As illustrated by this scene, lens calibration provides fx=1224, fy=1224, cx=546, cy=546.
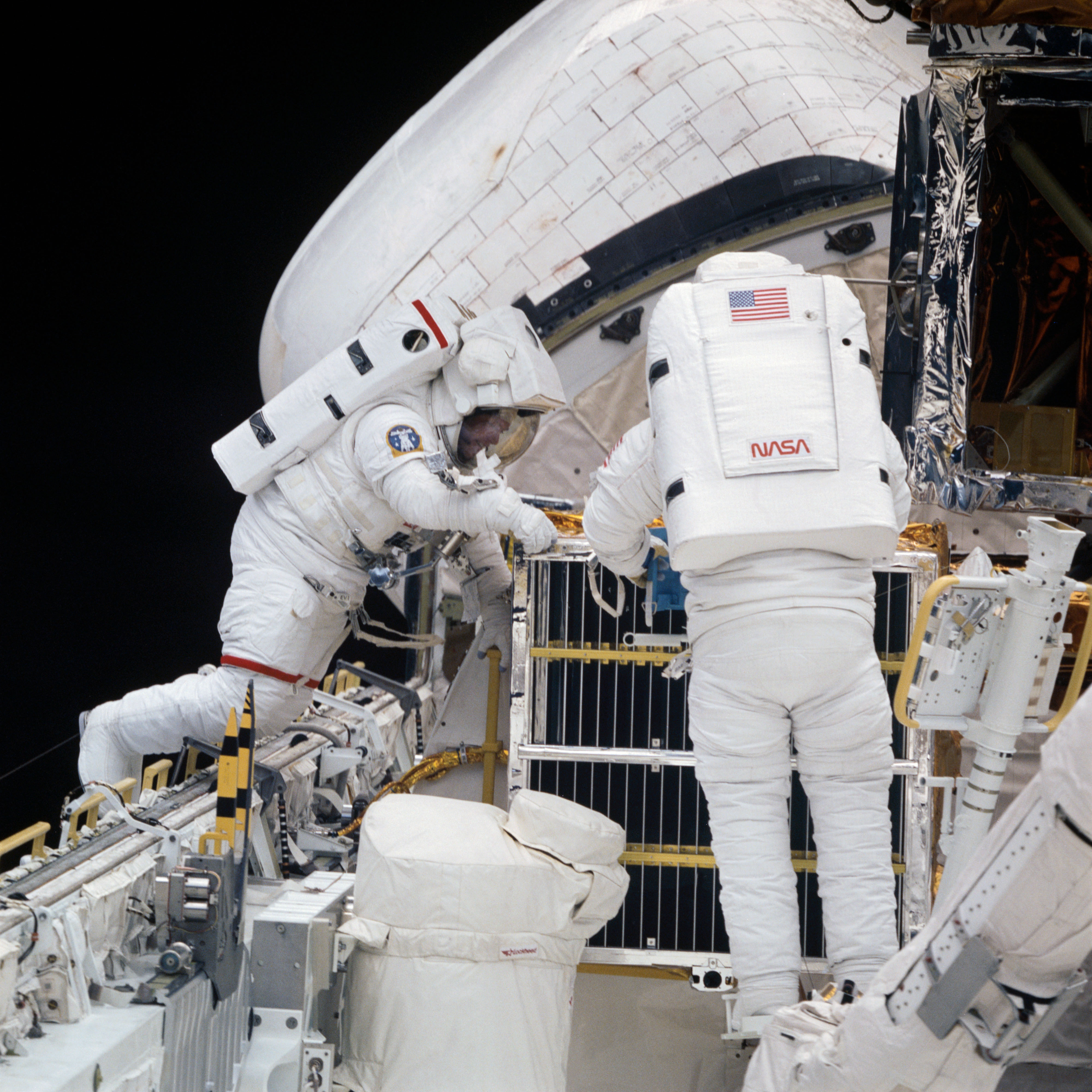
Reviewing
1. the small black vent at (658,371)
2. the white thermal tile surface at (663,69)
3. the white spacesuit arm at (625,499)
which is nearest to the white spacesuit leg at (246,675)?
the white spacesuit arm at (625,499)

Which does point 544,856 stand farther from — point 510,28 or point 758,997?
point 510,28

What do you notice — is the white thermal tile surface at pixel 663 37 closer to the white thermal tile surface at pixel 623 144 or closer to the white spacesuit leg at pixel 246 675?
the white thermal tile surface at pixel 623 144

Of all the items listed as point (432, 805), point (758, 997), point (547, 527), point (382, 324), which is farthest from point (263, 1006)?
point (382, 324)

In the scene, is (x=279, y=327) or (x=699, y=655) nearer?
(x=699, y=655)

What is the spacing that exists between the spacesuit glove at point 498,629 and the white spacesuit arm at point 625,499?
0.99 m

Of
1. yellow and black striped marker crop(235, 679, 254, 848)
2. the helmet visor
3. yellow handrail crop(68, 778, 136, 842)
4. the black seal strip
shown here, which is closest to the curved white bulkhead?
the helmet visor

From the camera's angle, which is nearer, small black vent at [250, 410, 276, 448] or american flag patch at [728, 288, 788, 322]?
american flag patch at [728, 288, 788, 322]

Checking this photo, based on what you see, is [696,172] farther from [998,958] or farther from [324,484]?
[998,958]

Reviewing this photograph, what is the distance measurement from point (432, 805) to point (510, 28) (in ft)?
11.2

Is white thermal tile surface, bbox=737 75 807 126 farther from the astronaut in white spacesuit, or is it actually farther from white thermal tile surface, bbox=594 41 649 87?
the astronaut in white spacesuit

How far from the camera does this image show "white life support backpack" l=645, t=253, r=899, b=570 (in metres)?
2.35

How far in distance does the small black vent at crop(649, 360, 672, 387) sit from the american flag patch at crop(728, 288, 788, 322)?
165 millimetres

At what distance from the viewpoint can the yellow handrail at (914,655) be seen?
2.33 meters

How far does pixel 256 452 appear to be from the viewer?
355cm
